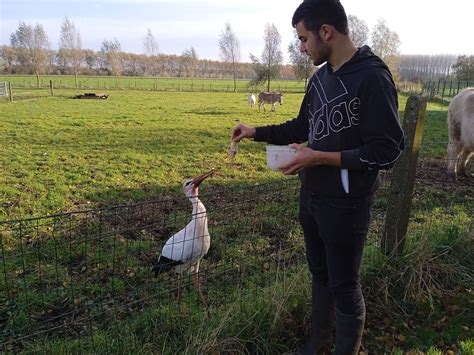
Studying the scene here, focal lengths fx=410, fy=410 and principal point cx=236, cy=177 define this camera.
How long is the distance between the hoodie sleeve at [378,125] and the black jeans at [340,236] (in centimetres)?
30

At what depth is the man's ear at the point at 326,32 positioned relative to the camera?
2.24 meters

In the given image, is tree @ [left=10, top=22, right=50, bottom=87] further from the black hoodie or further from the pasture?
the black hoodie

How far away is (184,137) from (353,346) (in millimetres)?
→ 11487

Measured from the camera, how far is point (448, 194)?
25.2ft

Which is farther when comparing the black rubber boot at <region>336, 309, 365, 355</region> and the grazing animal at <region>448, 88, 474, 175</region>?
the grazing animal at <region>448, 88, 474, 175</region>

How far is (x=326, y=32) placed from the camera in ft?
7.39

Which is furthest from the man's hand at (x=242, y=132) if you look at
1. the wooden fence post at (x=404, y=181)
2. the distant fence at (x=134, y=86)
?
the distant fence at (x=134, y=86)

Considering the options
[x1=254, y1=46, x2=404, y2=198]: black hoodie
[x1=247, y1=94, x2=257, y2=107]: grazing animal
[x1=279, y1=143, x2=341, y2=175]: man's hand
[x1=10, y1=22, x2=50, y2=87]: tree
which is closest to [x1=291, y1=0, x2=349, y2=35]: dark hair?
[x1=254, y1=46, x2=404, y2=198]: black hoodie

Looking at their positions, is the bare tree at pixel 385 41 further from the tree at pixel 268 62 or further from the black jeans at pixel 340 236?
the black jeans at pixel 340 236

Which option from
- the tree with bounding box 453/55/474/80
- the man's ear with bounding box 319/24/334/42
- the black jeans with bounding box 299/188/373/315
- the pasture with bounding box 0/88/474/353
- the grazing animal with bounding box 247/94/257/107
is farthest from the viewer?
the tree with bounding box 453/55/474/80

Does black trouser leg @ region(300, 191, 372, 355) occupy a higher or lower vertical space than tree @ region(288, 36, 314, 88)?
lower

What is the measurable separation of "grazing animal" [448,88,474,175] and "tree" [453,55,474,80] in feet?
121

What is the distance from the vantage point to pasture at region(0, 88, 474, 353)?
10.4ft

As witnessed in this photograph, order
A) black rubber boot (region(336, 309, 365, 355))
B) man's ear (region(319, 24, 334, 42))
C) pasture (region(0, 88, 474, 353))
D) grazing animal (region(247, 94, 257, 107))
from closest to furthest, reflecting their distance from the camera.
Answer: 1. man's ear (region(319, 24, 334, 42))
2. black rubber boot (region(336, 309, 365, 355))
3. pasture (region(0, 88, 474, 353))
4. grazing animal (region(247, 94, 257, 107))
